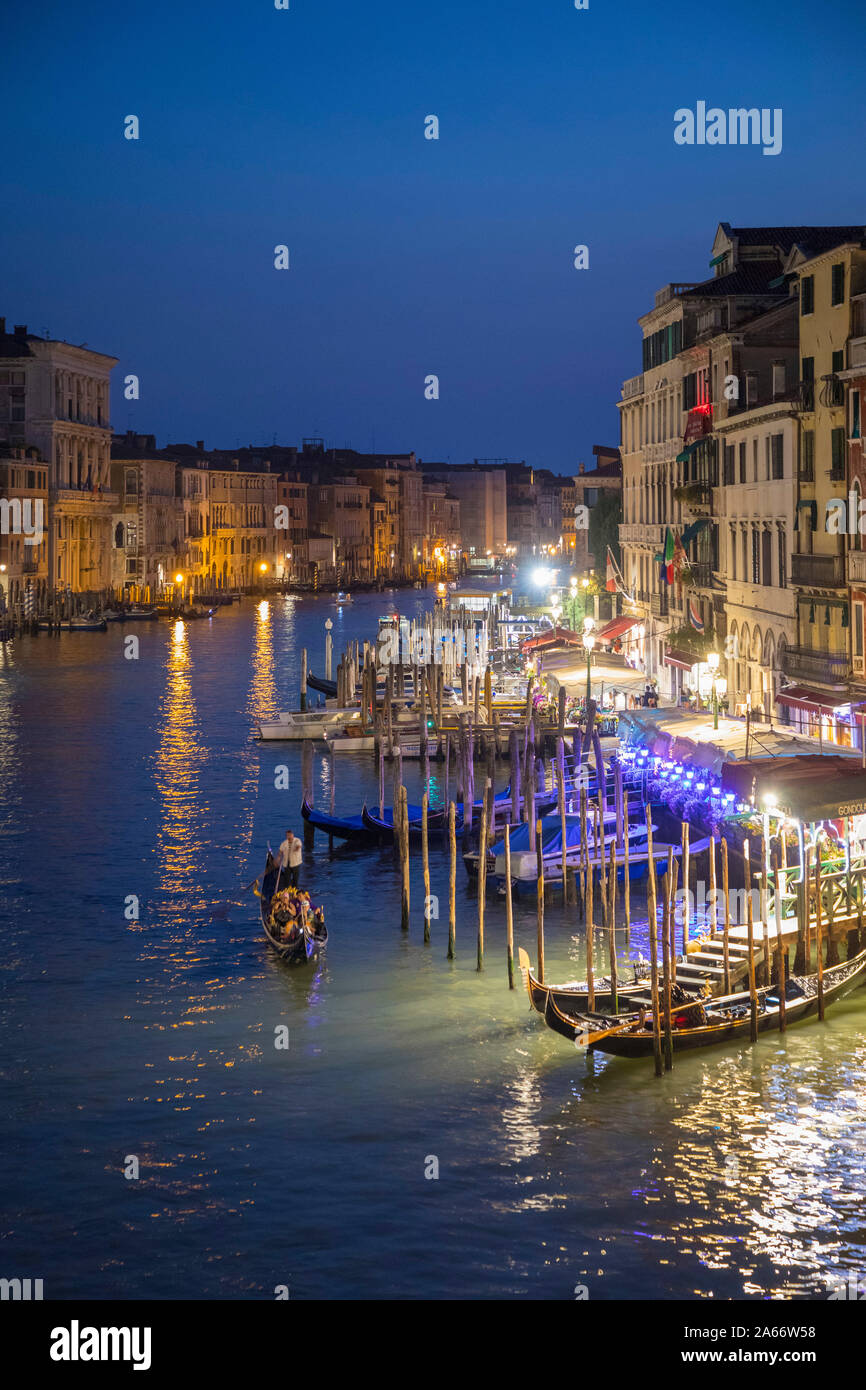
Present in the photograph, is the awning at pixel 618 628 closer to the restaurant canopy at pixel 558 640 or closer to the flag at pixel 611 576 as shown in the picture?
the restaurant canopy at pixel 558 640

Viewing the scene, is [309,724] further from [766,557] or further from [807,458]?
[807,458]

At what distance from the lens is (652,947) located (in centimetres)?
1656

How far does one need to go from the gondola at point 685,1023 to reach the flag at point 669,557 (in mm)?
26865

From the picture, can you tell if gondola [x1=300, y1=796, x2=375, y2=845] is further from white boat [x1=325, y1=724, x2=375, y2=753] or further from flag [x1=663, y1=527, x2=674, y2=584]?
flag [x1=663, y1=527, x2=674, y2=584]

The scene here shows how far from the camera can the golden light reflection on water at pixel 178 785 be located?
88.2 feet

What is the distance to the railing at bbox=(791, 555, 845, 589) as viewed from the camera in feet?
95.6

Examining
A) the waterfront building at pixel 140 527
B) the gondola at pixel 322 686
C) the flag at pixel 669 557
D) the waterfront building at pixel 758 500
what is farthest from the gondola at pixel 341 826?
the waterfront building at pixel 140 527

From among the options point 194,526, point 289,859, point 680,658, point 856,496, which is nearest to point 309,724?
point 680,658

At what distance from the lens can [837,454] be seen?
2959cm

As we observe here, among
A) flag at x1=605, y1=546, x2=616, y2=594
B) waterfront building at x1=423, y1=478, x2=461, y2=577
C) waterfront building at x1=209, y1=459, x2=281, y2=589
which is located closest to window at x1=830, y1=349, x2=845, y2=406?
flag at x1=605, y1=546, x2=616, y2=594

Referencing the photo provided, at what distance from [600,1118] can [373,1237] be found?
9.91 ft
